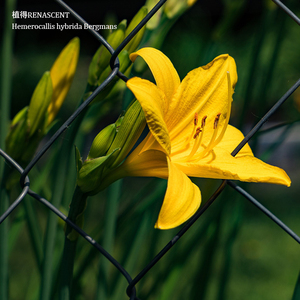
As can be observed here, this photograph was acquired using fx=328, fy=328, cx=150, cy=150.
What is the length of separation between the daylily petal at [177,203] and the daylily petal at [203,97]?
4.3 inches

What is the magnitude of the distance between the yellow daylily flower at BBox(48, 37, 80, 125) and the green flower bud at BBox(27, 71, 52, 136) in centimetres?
3

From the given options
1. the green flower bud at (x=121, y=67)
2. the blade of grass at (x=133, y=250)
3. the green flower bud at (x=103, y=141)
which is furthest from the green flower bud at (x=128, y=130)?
the blade of grass at (x=133, y=250)

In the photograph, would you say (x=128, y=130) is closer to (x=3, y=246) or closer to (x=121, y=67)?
(x=121, y=67)

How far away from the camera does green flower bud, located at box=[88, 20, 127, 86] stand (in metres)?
0.47

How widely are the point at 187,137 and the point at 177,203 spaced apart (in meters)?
0.15

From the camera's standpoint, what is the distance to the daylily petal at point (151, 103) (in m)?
0.32

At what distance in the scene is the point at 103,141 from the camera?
0.36 metres

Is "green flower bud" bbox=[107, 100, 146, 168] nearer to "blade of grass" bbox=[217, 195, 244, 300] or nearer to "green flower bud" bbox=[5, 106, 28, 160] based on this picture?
"green flower bud" bbox=[5, 106, 28, 160]

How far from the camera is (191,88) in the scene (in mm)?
411

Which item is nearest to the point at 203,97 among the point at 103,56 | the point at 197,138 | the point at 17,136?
the point at 197,138

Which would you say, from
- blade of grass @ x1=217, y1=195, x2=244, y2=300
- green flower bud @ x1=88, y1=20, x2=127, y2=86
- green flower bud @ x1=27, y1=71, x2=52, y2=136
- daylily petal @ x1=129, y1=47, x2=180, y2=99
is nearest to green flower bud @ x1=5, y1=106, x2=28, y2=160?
green flower bud @ x1=27, y1=71, x2=52, y2=136

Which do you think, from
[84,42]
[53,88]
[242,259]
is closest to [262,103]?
[53,88]

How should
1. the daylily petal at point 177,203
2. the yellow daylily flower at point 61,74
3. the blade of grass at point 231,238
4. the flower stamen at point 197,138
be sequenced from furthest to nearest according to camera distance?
the blade of grass at point 231,238
the yellow daylily flower at point 61,74
the flower stamen at point 197,138
the daylily petal at point 177,203

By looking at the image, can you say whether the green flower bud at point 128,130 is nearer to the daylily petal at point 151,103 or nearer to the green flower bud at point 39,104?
the daylily petal at point 151,103
